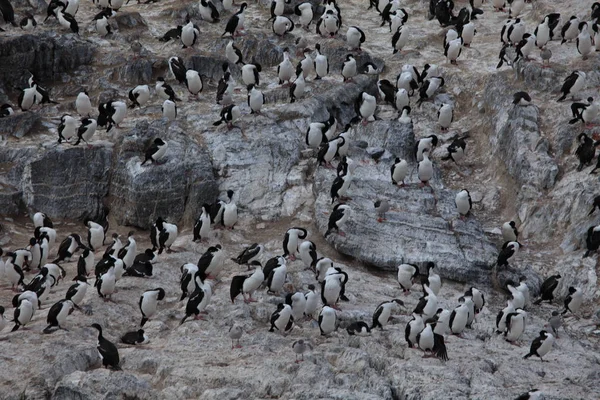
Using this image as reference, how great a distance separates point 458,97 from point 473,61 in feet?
6.40

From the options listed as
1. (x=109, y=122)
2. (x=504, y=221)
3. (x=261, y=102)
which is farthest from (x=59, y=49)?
(x=504, y=221)

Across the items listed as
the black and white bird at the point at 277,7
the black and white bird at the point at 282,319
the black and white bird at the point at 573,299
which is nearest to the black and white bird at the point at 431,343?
the black and white bird at the point at 282,319

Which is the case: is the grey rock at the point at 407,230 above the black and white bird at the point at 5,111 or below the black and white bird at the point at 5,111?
below

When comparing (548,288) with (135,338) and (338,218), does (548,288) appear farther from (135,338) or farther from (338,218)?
(135,338)

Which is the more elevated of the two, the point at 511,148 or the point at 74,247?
the point at 511,148

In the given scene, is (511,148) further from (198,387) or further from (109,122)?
(198,387)

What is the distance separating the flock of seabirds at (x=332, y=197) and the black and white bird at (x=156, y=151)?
3 cm

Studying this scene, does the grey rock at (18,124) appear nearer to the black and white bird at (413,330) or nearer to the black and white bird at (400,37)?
the black and white bird at (400,37)

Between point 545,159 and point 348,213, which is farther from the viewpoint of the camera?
point 545,159

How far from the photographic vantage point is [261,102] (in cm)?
2914

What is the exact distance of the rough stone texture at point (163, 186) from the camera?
2688cm

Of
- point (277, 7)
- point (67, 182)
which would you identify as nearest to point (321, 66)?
point (277, 7)

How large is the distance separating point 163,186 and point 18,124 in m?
5.02

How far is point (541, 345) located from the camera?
20219 millimetres
